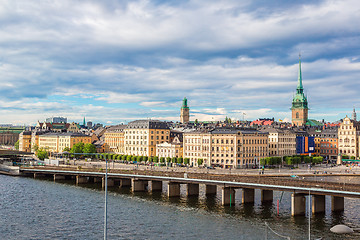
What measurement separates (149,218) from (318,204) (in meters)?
33.4

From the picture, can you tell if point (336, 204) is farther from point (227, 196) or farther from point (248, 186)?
point (227, 196)

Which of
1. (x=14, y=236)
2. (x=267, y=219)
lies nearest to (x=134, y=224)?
(x=14, y=236)

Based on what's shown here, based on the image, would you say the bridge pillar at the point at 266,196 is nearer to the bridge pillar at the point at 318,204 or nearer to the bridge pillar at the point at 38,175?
the bridge pillar at the point at 318,204

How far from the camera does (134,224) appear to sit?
72750mm

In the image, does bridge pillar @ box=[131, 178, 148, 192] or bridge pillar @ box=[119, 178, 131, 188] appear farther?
bridge pillar @ box=[119, 178, 131, 188]

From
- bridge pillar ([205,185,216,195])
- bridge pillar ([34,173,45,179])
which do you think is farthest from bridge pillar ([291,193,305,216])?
bridge pillar ([34,173,45,179])

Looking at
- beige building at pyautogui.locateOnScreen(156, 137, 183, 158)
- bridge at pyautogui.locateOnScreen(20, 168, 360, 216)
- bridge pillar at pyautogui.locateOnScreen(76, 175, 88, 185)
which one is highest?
beige building at pyautogui.locateOnScreen(156, 137, 183, 158)

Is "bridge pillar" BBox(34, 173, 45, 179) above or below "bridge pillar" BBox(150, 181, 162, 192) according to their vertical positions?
below

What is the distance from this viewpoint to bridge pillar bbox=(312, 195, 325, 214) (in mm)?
81500

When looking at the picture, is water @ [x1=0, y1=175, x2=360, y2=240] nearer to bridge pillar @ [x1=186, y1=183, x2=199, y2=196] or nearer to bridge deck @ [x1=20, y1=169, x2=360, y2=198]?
bridge pillar @ [x1=186, y1=183, x2=199, y2=196]

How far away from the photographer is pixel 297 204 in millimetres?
80250

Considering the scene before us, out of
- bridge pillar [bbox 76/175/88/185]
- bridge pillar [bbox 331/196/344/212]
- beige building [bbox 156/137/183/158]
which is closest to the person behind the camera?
bridge pillar [bbox 331/196/344/212]

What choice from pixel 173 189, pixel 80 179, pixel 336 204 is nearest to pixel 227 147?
pixel 80 179

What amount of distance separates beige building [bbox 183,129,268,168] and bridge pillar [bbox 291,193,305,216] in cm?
8572
